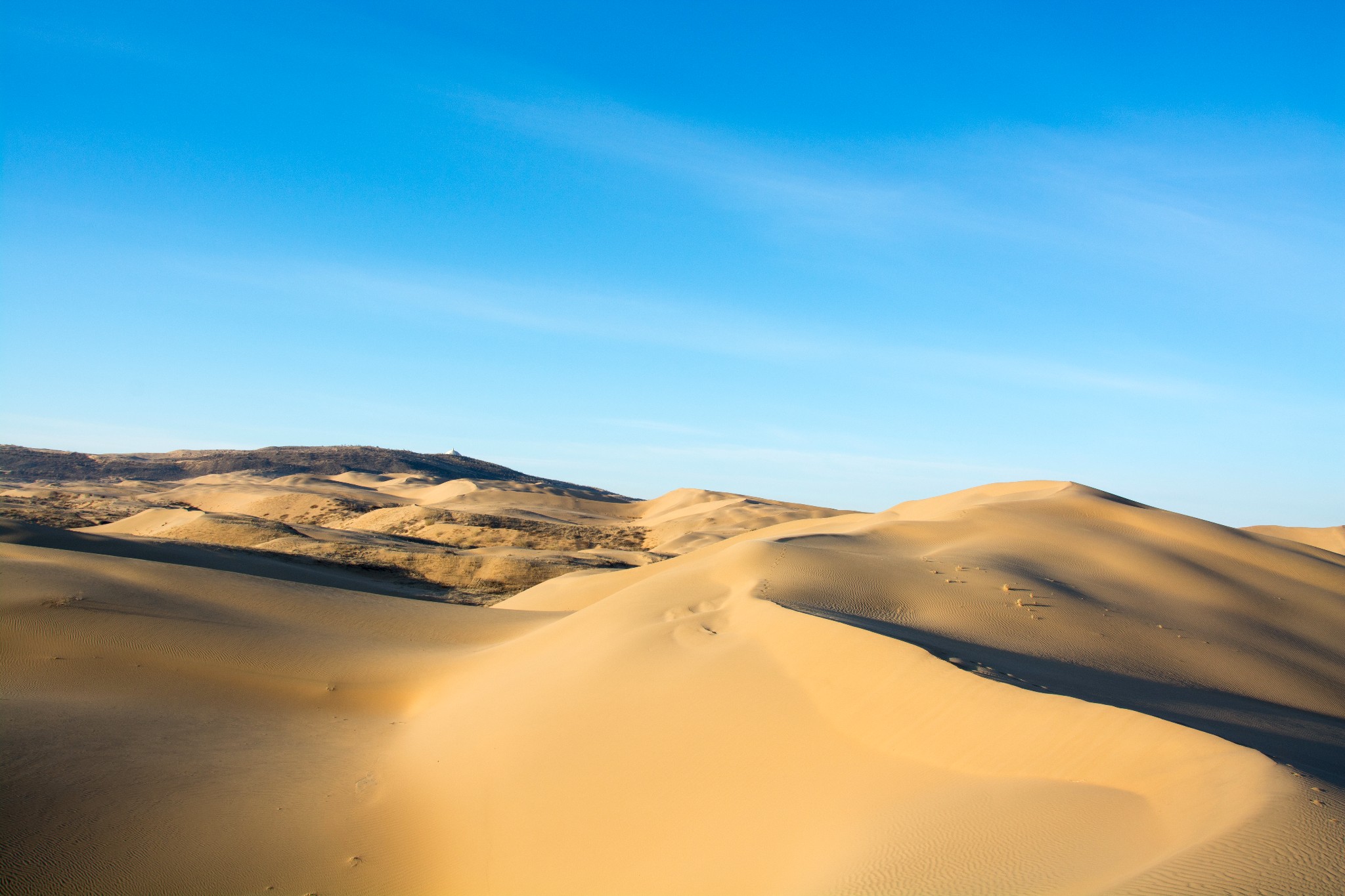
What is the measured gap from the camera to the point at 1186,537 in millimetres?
15352

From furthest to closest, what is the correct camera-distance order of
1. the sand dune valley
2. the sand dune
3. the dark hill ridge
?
the dark hill ridge, the sand dune, the sand dune valley

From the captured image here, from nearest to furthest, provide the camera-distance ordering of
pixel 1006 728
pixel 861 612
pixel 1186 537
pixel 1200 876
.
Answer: pixel 1200 876 < pixel 1006 728 < pixel 861 612 < pixel 1186 537

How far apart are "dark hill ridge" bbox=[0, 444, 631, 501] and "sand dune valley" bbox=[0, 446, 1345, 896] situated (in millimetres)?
49443

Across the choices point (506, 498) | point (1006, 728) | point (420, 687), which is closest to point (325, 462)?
point (506, 498)

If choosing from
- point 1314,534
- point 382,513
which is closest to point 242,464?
point 382,513

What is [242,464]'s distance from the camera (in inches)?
2525

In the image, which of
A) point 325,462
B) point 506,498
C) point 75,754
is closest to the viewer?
point 75,754

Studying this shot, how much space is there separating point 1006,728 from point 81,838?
6.00 metres

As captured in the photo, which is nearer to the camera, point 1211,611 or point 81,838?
point 81,838

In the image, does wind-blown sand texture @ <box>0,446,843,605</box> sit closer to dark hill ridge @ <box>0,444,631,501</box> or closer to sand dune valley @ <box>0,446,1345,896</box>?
dark hill ridge @ <box>0,444,631,501</box>

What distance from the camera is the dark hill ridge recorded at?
55812mm

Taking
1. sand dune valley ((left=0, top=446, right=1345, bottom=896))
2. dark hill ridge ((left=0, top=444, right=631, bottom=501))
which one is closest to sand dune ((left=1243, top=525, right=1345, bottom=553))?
sand dune valley ((left=0, top=446, right=1345, bottom=896))

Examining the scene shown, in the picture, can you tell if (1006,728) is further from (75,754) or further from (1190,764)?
(75,754)

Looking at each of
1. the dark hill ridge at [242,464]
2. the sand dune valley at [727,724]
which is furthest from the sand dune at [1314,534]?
the dark hill ridge at [242,464]
